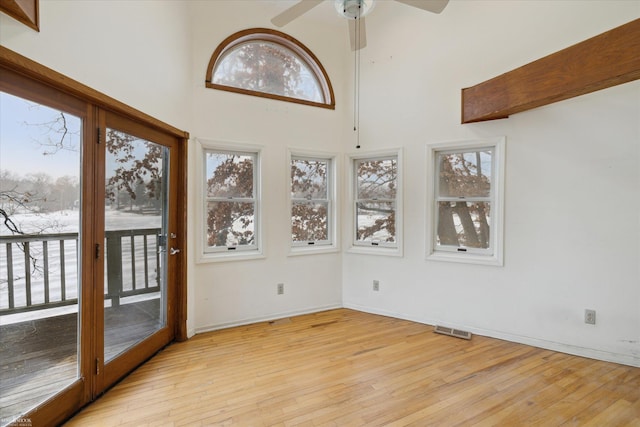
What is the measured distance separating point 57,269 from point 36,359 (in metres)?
0.52

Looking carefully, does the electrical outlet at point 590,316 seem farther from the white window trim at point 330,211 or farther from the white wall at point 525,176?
the white window trim at point 330,211

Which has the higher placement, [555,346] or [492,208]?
[492,208]

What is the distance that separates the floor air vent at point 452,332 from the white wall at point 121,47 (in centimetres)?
346

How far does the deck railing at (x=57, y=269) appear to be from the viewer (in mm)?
1483

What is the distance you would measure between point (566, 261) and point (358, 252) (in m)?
2.11

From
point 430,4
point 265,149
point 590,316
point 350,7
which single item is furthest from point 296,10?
point 590,316

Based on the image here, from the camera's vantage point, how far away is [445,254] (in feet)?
10.8

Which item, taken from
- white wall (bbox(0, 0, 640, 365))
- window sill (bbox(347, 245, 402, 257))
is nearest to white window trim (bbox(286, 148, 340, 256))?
white wall (bbox(0, 0, 640, 365))

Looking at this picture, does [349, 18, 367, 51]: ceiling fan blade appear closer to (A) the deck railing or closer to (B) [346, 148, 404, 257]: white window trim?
(B) [346, 148, 404, 257]: white window trim

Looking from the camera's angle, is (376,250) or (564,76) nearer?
(564,76)

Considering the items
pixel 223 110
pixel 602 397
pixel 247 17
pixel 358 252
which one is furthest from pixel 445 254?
pixel 247 17

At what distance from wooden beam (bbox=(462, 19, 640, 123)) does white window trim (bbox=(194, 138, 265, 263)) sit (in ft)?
7.99

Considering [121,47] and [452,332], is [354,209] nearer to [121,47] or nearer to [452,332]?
[452,332]

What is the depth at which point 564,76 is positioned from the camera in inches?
86.5
